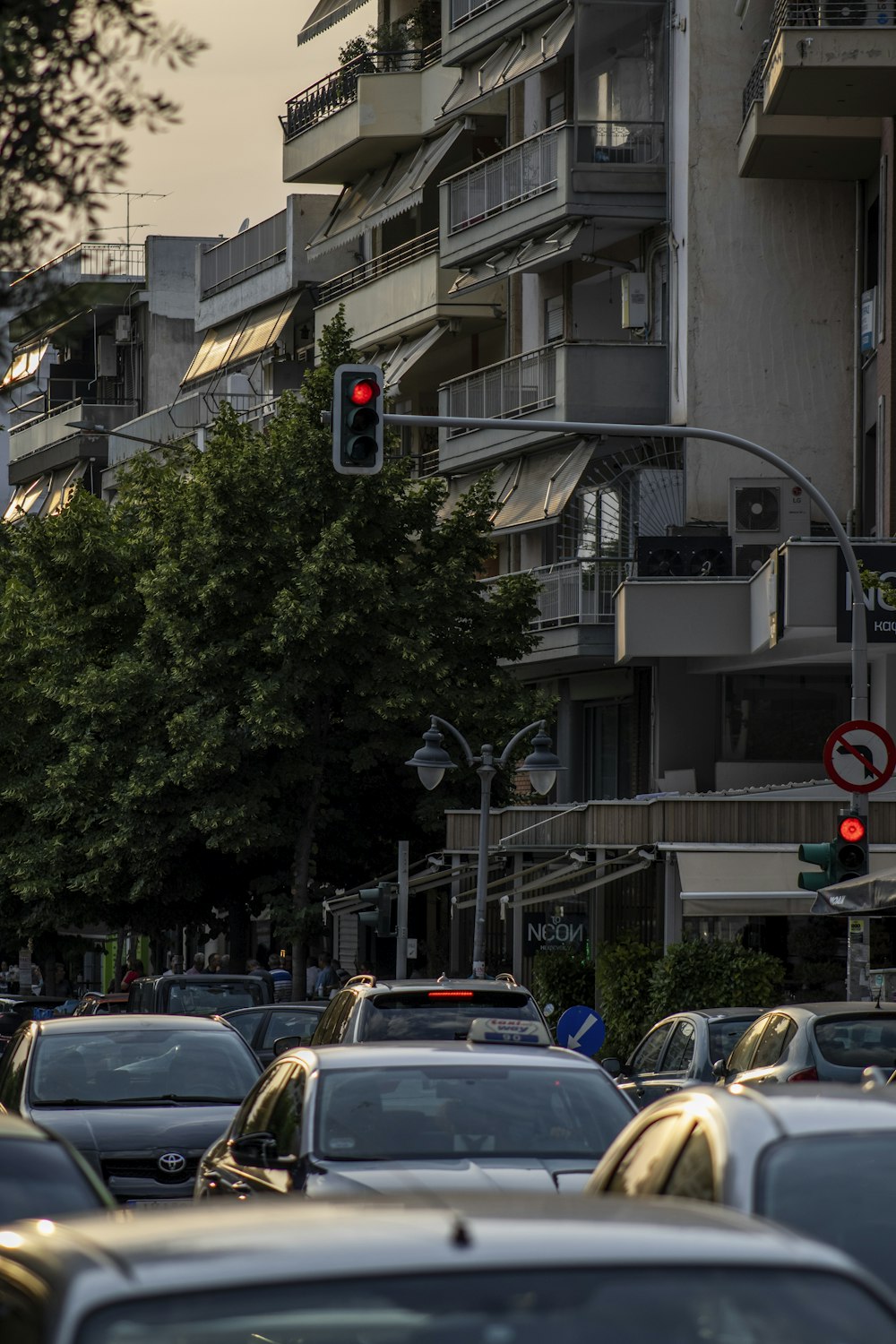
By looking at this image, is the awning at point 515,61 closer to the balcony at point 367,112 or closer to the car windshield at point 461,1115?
the balcony at point 367,112

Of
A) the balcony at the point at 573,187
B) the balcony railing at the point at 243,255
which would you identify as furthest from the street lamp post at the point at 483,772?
the balcony railing at the point at 243,255

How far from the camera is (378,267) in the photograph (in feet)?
169

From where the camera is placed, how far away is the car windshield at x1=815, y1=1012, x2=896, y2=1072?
1398 centimetres

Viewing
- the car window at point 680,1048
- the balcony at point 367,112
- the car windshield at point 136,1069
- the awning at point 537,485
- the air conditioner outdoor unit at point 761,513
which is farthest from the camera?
the balcony at point 367,112

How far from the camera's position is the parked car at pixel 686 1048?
16.6 metres

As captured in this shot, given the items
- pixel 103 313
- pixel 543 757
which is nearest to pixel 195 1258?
pixel 543 757

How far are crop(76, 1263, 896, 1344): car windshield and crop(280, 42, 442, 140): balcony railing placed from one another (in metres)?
48.5

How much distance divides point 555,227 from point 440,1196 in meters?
38.1

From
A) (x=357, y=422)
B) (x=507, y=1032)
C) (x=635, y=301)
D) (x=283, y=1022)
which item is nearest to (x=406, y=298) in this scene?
(x=635, y=301)

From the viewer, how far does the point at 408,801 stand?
40.1m

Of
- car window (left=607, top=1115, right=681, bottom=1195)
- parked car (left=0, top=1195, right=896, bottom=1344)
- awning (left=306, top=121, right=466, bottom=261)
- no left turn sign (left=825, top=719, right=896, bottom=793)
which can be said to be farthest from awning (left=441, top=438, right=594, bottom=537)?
parked car (left=0, top=1195, right=896, bottom=1344)

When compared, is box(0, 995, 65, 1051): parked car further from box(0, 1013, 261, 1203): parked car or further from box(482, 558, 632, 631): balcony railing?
box(0, 1013, 261, 1203): parked car

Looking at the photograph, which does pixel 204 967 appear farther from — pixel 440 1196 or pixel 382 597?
pixel 440 1196

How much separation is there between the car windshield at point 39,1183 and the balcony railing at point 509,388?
33534 mm
